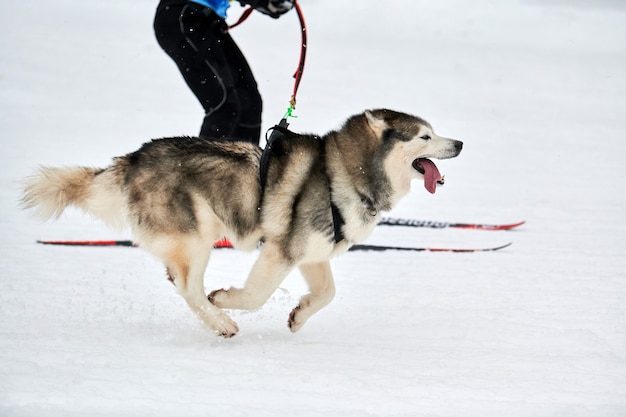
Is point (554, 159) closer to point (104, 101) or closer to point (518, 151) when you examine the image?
point (518, 151)

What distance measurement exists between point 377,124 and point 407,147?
0.59ft

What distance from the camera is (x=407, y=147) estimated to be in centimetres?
368

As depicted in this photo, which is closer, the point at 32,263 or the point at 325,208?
the point at 325,208

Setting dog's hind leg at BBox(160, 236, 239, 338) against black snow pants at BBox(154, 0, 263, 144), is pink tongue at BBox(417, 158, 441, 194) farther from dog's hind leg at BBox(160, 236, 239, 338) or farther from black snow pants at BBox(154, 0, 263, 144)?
black snow pants at BBox(154, 0, 263, 144)

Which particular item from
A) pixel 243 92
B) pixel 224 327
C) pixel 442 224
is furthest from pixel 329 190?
pixel 442 224

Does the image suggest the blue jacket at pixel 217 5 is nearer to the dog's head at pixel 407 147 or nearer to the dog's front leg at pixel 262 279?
the dog's head at pixel 407 147

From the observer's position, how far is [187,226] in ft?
11.8

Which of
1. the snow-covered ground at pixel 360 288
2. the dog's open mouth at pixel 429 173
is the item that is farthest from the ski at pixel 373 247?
the dog's open mouth at pixel 429 173

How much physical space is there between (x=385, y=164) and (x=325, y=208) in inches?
14.4

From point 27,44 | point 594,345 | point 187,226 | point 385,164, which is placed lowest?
point 27,44

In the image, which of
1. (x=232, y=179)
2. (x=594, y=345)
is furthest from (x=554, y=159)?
(x=232, y=179)

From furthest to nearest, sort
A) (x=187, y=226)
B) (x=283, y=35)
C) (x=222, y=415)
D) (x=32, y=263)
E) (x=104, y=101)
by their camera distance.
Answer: (x=283, y=35), (x=104, y=101), (x=32, y=263), (x=187, y=226), (x=222, y=415)

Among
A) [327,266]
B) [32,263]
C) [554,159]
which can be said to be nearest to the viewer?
[327,266]

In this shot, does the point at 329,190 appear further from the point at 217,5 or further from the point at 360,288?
the point at 217,5
